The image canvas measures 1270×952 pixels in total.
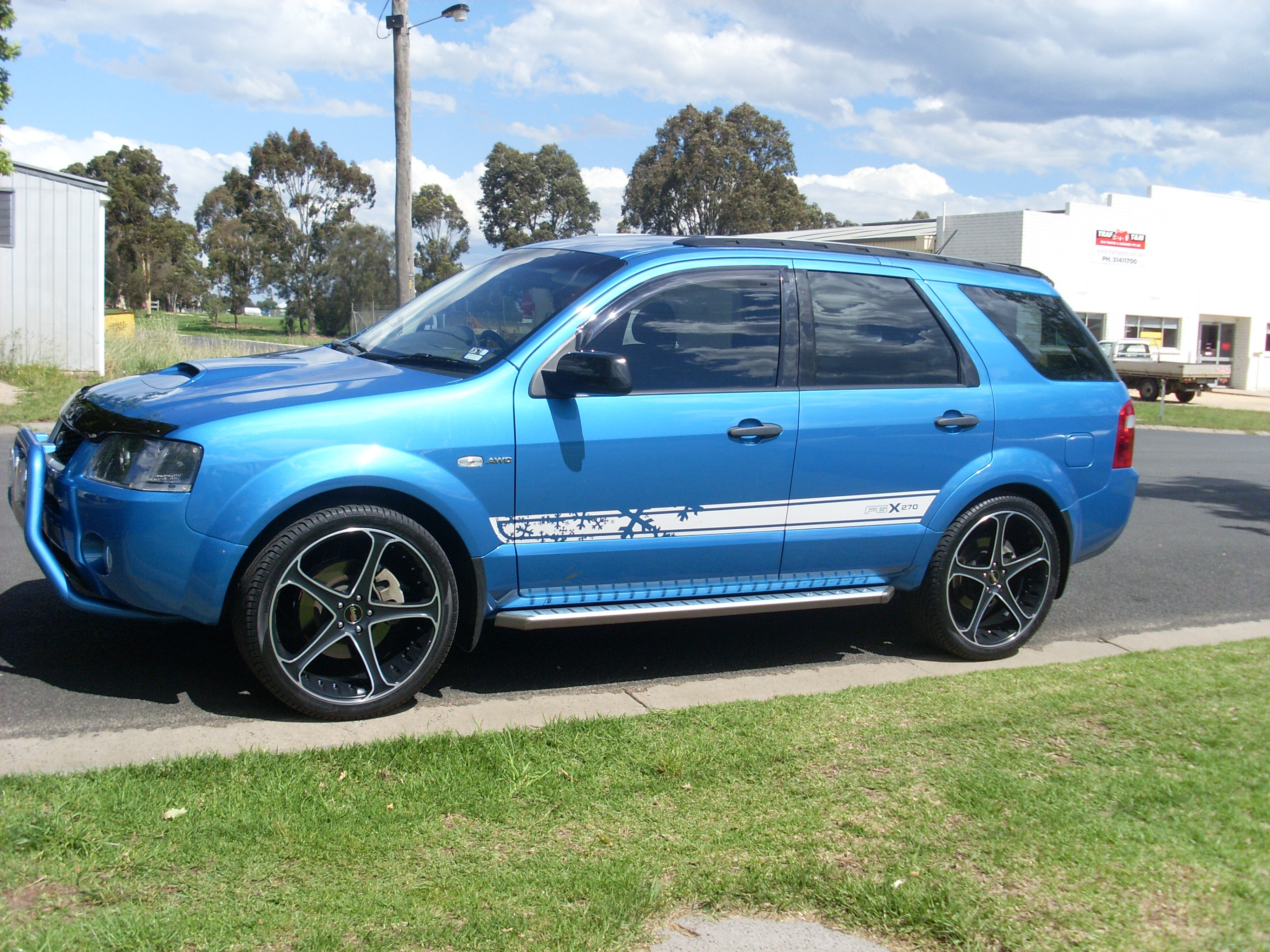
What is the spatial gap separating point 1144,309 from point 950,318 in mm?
44039

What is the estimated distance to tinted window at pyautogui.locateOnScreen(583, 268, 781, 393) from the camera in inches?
184

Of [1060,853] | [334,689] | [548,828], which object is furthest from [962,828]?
[334,689]

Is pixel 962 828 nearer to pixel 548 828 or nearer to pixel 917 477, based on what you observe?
pixel 548 828

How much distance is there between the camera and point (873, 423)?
505cm

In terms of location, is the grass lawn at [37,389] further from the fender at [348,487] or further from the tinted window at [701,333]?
the tinted window at [701,333]

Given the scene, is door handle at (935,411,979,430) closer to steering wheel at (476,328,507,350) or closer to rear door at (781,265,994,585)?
rear door at (781,265,994,585)


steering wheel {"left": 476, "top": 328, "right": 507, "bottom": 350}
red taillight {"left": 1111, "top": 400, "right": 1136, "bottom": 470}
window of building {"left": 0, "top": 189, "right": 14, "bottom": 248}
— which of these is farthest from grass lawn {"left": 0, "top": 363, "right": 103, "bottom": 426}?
red taillight {"left": 1111, "top": 400, "right": 1136, "bottom": 470}

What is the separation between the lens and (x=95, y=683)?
441 cm

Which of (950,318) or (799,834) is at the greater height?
(950,318)

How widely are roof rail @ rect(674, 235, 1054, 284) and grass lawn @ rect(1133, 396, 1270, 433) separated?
18027mm

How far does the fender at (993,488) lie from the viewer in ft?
17.3

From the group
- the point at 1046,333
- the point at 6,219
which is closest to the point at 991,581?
the point at 1046,333

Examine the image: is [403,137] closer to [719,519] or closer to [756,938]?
[719,519]

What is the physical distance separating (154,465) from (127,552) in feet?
1.03
